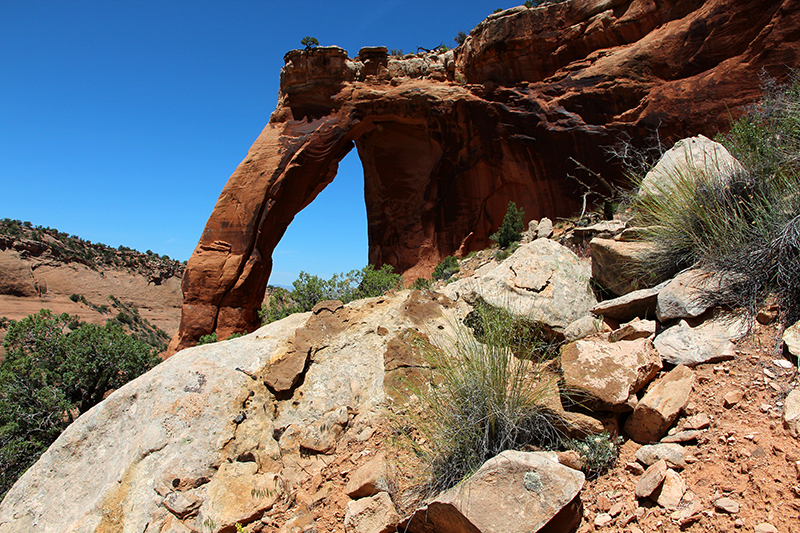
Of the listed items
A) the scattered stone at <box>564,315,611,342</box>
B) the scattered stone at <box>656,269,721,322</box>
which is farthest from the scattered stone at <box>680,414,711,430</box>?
the scattered stone at <box>564,315,611,342</box>

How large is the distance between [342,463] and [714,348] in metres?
2.68

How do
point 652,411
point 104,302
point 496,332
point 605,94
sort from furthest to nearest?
point 104,302 < point 605,94 < point 496,332 < point 652,411

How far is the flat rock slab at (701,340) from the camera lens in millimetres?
2764

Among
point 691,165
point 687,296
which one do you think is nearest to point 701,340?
point 687,296

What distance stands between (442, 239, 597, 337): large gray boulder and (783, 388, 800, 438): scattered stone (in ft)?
5.64

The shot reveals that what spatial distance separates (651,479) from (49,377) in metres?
13.4

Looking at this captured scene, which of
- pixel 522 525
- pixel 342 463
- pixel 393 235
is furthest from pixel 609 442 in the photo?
pixel 393 235

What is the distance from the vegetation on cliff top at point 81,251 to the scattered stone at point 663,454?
45363 mm

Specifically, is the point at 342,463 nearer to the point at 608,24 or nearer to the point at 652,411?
the point at 652,411

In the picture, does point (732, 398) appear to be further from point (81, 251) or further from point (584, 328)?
point (81, 251)

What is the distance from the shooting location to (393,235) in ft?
56.6

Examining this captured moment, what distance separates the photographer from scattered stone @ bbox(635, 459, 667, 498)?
2.11 meters

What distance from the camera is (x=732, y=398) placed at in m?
2.40

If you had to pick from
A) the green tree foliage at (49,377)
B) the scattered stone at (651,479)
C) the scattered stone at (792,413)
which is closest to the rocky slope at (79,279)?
the green tree foliage at (49,377)
